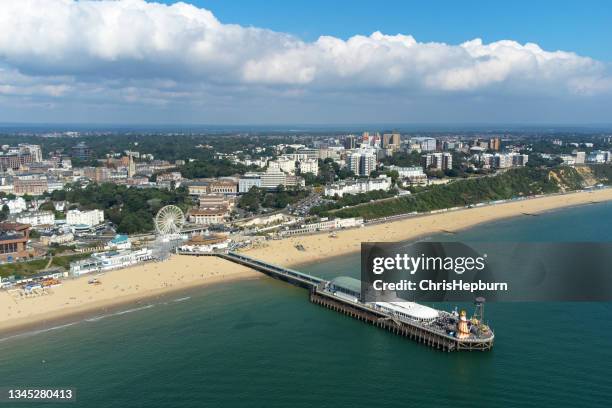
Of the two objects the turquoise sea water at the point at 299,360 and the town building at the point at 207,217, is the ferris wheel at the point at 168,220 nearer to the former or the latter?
the town building at the point at 207,217

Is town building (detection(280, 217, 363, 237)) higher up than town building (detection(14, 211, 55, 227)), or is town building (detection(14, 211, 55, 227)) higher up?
town building (detection(14, 211, 55, 227))

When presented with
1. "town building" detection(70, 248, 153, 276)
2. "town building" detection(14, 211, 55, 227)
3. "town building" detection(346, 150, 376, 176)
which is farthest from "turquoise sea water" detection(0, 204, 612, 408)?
"town building" detection(346, 150, 376, 176)

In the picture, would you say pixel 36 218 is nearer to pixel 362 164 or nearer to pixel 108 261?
pixel 108 261

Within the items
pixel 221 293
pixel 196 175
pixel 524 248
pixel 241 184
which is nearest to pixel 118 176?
pixel 196 175

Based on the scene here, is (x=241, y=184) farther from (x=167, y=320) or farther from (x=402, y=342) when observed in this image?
(x=402, y=342)

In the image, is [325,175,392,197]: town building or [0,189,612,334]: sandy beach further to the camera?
[325,175,392,197]: town building

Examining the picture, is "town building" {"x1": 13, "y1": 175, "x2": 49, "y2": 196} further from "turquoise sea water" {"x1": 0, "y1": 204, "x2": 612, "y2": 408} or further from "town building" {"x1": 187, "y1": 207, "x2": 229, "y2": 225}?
"turquoise sea water" {"x1": 0, "y1": 204, "x2": 612, "y2": 408}

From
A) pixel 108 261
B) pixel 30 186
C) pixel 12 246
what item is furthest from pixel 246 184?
pixel 12 246
